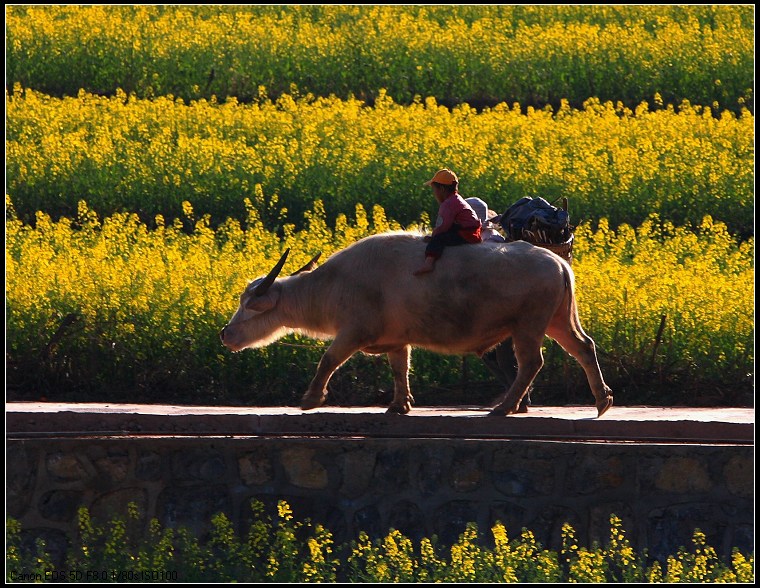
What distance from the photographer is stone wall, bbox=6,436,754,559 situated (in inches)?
345

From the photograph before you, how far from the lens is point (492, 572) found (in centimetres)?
810

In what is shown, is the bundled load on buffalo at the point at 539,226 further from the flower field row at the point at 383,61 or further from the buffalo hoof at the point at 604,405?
the flower field row at the point at 383,61

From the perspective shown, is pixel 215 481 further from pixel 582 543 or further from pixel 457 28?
pixel 457 28

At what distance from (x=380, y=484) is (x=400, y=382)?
3.12 ft

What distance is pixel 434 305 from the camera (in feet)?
30.2

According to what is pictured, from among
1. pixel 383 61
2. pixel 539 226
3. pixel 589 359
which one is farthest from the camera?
pixel 383 61

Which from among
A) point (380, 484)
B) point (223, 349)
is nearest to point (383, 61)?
point (223, 349)

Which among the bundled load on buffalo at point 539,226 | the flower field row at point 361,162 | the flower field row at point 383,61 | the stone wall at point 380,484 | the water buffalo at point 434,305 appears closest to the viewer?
the stone wall at point 380,484

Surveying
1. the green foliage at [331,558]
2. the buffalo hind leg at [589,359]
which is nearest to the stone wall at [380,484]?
the green foliage at [331,558]

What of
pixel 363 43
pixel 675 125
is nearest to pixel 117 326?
pixel 675 125

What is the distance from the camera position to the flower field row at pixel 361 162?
57.2 ft

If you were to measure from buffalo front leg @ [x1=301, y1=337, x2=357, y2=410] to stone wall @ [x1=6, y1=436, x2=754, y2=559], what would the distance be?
→ 21.2 inches

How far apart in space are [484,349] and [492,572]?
1800 millimetres

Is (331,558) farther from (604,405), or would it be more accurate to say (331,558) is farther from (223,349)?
(223,349)
